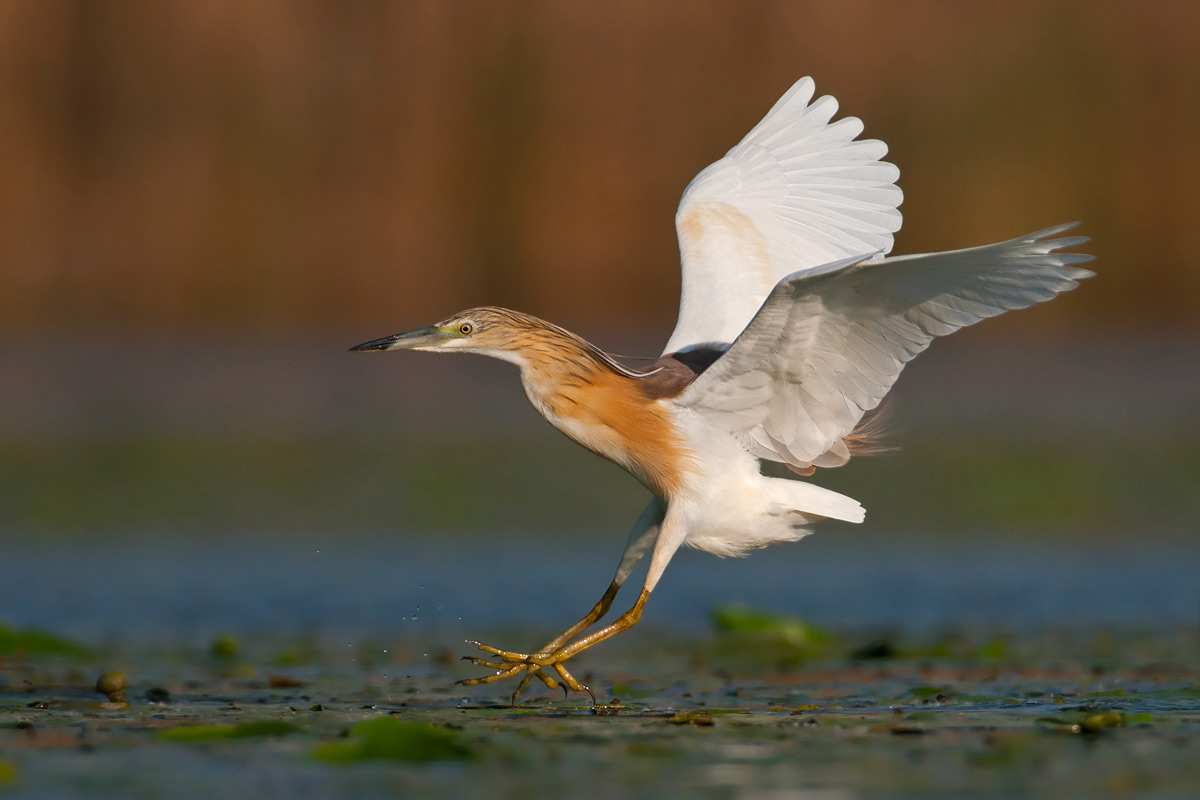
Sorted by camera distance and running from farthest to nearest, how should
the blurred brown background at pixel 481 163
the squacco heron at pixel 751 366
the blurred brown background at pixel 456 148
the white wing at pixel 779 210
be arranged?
the blurred brown background at pixel 456 148
the blurred brown background at pixel 481 163
the white wing at pixel 779 210
the squacco heron at pixel 751 366

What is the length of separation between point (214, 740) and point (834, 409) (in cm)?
276

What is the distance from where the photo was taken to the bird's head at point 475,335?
6.71 m

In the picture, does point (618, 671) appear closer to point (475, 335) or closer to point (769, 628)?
point (769, 628)

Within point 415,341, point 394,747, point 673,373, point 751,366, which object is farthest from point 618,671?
point 394,747

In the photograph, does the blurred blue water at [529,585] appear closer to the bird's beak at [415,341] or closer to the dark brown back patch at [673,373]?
the dark brown back patch at [673,373]

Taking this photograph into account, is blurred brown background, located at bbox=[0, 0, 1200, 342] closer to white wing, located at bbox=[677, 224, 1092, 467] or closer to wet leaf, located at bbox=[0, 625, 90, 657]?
wet leaf, located at bbox=[0, 625, 90, 657]

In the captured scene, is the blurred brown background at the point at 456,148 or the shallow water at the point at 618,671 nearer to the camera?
the shallow water at the point at 618,671

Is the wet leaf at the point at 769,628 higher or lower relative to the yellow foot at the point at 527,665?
higher

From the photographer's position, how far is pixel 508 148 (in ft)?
74.1

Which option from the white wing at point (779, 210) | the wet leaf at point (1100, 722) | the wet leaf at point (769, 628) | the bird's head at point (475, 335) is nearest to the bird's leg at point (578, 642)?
the bird's head at point (475, 335)

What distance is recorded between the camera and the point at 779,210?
8406 millimetres

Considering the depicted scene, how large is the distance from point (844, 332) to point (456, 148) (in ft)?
53.7

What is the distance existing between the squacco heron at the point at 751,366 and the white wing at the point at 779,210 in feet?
0.03

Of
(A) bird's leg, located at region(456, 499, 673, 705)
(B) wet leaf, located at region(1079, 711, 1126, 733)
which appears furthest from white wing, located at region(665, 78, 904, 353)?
(B) wet leaf, located at region(1079, 711, 1126, 733)
